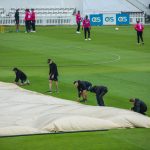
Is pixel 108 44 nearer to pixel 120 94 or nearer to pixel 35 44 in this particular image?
pixel 35 44

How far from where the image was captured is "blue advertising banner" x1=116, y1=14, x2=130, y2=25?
68.1m

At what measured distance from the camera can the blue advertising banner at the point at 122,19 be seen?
224 ft

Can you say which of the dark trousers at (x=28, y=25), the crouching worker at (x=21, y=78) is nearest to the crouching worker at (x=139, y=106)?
the crouching worker at (x=21, y=78)

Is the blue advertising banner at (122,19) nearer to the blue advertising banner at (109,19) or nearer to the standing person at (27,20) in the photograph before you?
the blue advertising banner at (109,19)

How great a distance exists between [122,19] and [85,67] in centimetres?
3229

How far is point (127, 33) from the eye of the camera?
58.2 m

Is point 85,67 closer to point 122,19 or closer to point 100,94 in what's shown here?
point 100,94

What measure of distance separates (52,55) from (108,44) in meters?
7.69

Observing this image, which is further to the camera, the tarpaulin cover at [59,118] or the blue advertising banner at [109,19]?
the blue advertising banner at [109,19]

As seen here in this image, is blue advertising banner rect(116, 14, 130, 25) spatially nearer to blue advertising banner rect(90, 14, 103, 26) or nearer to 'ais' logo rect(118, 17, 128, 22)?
'ais' logo rect(118, 17, 128, 22)

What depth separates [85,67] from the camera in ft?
121

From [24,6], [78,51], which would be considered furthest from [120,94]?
[24,6]

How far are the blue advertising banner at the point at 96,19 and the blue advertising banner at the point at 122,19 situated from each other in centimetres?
183

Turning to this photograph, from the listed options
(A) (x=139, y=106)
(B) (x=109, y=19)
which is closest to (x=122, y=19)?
(B) (x=109, y=19)
